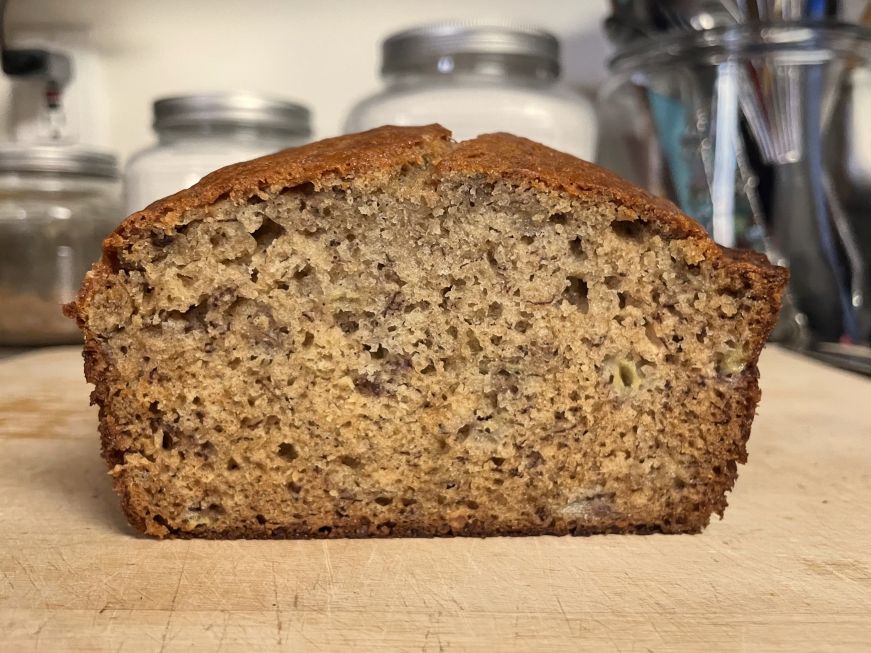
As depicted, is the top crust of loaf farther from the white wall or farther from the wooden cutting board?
the white wall

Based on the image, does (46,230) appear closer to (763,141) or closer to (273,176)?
(273,176)

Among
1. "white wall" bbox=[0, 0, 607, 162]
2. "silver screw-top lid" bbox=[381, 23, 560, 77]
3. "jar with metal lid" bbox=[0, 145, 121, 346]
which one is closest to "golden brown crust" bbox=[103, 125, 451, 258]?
"silver screw-top lid" bbox=[381, 23, 560, 77]

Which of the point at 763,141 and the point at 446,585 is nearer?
the point at 446,585

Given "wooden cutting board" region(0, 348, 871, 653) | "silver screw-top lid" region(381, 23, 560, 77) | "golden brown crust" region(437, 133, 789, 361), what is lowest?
"wooden cutting board" region(0, 348, 871, 653)

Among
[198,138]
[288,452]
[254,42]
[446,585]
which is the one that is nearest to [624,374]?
[446,585]

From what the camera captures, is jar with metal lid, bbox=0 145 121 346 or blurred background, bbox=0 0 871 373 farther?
jar with metal lid, bbox=0 145 121 346

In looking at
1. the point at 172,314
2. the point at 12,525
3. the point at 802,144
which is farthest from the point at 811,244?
the point at 12,525
